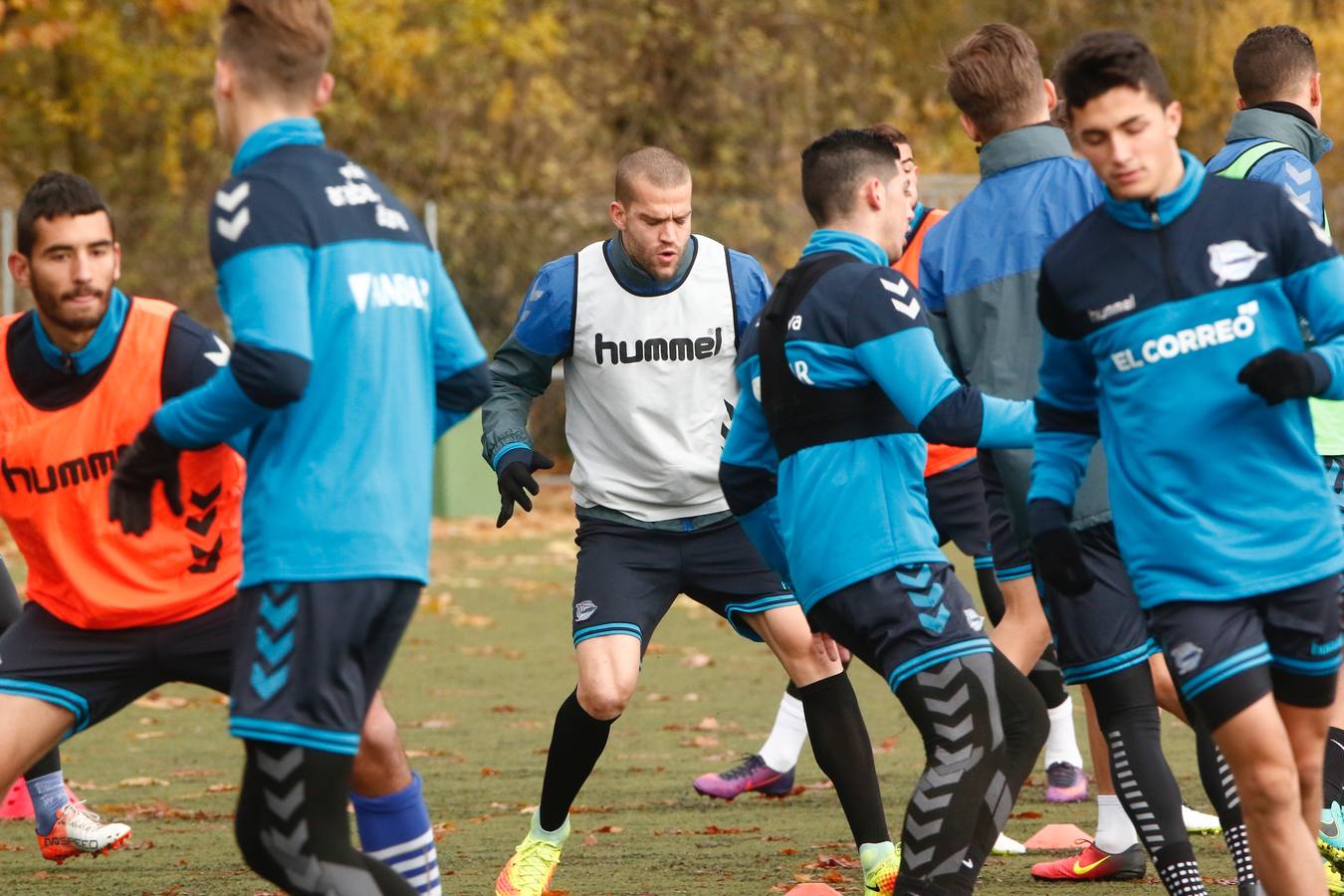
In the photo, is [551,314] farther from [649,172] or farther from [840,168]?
[840,168]

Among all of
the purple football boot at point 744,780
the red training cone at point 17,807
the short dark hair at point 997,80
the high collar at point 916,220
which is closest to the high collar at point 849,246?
the short dark hair at point 997,80

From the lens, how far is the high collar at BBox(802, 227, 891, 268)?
5.03 metres

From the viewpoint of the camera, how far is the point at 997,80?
570cm

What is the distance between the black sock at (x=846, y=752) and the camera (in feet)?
18.9

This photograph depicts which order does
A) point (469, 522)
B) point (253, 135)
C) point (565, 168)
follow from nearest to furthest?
point (253, 135), point (469, 522), point (565, 168)

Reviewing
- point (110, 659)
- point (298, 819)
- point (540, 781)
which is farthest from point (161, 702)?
point (298, 819)

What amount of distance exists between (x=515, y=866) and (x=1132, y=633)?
6.49ft

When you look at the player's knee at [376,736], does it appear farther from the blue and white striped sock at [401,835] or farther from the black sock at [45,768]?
the black sock at [45,768]

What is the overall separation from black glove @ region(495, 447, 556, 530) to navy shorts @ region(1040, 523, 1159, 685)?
1.74 m

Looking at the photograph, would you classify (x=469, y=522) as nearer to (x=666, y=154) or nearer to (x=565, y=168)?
(x=565, y=168)

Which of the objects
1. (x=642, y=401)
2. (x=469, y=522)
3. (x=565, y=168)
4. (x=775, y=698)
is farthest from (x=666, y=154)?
(x=565, y=168)

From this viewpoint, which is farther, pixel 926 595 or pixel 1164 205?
pixel 926 595

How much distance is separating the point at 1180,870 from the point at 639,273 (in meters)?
2.58

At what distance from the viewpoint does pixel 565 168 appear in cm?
2452
